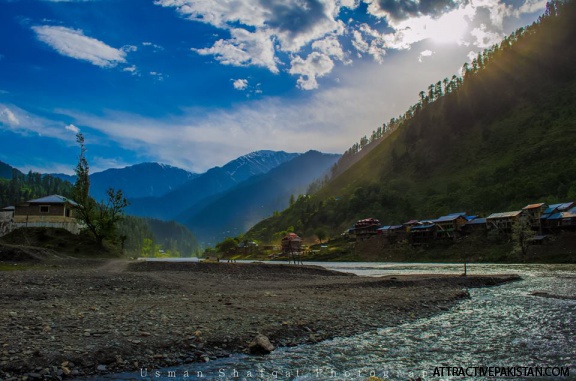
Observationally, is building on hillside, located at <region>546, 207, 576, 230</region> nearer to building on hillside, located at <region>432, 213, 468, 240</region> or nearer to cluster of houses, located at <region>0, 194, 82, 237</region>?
building on hillside, located at <region>432, 213, 468, 240</region>

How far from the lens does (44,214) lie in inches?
3076

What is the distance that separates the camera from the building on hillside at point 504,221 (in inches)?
4560

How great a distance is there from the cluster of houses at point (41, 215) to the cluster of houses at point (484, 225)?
394ft

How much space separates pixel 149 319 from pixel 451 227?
13938 cm

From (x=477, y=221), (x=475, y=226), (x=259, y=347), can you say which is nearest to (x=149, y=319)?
(x=259, y=347)

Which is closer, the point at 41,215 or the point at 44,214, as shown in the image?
the point at 41,215

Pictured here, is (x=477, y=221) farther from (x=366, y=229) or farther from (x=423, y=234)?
(x=366, y=229)

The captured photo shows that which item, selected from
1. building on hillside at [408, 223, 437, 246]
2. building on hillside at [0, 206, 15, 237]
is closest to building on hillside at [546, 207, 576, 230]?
building on hillside at [408, 223, 437, 246]

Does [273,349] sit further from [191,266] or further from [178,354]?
[191,266]

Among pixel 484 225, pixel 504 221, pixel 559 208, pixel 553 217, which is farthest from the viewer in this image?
pixel 484 225

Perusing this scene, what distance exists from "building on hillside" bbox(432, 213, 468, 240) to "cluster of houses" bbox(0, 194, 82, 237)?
122 meters

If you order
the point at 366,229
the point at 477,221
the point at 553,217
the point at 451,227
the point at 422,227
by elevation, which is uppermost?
the point at 553,217

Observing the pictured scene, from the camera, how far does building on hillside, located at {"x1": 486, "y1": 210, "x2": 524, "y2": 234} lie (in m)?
116

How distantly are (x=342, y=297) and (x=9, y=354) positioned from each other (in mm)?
22333
